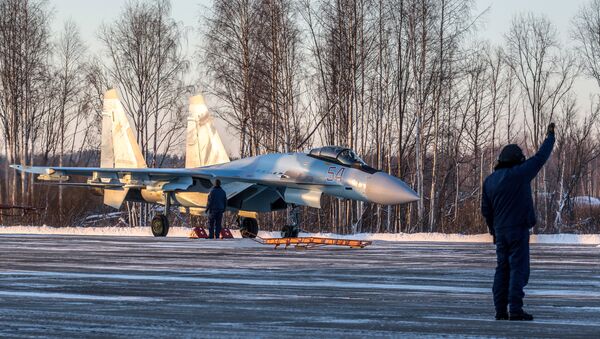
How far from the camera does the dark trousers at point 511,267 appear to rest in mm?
9969

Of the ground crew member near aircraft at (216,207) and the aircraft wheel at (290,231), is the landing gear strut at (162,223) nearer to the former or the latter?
the ground crew member near aircraft at (216,207)

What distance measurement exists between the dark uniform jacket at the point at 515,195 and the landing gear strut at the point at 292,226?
19.5 metres

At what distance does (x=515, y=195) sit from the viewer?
10242 millimetres

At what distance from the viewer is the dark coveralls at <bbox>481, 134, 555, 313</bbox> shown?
33.0 feet

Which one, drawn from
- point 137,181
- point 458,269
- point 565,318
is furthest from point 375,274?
point 137,181

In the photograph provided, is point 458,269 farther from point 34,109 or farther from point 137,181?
point 34,109

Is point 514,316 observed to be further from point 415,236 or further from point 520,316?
point 415,236

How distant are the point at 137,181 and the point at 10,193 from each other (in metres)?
31.4

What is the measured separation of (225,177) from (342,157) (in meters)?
3.93

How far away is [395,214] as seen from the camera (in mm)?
51312

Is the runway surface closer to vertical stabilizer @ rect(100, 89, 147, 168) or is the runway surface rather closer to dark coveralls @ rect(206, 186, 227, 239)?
dark coveralls @ rect(206, 186, 227, 239)

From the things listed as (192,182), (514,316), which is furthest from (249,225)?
(514,316)

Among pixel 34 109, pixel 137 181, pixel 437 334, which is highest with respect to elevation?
pixel 34 109

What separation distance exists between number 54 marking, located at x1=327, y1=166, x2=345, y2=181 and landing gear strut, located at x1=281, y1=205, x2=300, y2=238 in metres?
1.64
